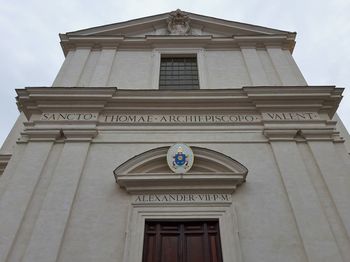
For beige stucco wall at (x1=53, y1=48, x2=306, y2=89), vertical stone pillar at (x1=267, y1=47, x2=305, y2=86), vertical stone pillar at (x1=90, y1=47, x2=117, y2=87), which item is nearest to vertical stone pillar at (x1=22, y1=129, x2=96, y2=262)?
vertical stone pillar at (x1=90, y1=47, x2=117, y2=87)

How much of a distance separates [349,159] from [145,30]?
385 inches

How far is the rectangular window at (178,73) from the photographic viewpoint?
1234cm

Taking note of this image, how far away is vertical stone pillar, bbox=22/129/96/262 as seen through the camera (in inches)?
286

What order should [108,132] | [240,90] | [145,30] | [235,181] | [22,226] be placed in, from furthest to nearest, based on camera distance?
[145,30] < [240,90] < [108,132] < [235,181] < [22,226]

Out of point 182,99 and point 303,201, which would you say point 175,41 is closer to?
point 182,99

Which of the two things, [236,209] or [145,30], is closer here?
[236,209]

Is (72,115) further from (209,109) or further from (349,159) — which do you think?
(349,159)

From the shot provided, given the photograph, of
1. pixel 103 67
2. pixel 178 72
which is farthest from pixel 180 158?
pixel 103 67

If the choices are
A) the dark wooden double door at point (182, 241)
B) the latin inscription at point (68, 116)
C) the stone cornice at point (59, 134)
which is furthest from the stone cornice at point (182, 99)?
the dark wooden double door at point (182, 241)

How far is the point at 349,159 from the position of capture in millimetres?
9133

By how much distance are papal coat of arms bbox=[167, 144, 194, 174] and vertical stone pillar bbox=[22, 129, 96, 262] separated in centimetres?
228

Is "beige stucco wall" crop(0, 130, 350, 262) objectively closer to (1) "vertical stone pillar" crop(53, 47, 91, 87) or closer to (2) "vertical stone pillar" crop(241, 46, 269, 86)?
(2) "vertical stone pillar" crop(241, 46, 269, 86)

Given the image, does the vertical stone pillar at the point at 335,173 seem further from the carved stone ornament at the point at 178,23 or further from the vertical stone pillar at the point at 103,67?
the carved stone ornament at the point at 178,23

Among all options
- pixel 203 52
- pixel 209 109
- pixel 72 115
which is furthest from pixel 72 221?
pixel 203 52
